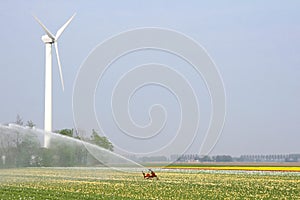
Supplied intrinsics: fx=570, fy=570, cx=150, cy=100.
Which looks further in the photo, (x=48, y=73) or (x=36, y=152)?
(x=48, y=73)

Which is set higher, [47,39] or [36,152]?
[47,39]

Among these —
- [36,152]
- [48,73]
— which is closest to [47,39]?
[48,73]

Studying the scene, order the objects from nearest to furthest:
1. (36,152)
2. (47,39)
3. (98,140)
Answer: (36,152)
(47,39)
(98,140)

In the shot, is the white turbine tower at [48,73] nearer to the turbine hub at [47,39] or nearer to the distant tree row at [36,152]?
the turbine hub at [47,39]

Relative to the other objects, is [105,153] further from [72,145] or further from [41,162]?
[41,162]

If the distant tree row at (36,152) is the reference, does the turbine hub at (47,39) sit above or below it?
above

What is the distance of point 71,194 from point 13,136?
Result: 51.0 feet

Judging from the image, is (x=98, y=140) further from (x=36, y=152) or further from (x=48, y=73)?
(x=36, y=152)

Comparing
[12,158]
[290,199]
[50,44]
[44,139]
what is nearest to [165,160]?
[44,139]

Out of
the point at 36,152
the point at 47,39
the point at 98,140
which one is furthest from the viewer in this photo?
the point at 98,140

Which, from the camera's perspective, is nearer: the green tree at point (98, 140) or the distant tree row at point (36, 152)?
the distant tree row at point (36, 152)

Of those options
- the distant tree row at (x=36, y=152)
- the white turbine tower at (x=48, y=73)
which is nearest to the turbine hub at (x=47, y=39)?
the white turbine tower at (x=48, y=73)

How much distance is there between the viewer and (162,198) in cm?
2430

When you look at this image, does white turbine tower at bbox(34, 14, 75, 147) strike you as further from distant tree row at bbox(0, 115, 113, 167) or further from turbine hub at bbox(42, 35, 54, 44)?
distant tree row at bbox(0, 115, 113, 167)
